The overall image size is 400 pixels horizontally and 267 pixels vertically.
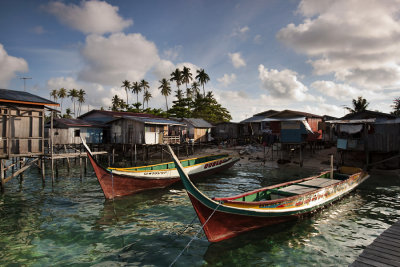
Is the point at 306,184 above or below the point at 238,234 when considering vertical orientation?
above

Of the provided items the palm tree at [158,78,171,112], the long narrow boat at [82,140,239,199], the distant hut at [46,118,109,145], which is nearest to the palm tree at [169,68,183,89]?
the palm tree at [158,78,171,112]

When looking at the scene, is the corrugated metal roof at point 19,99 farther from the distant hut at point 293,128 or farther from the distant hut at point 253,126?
the distant hut at point 253,126

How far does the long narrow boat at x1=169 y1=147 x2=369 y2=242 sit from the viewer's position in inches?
287

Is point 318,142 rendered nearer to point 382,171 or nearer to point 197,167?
point 382,171

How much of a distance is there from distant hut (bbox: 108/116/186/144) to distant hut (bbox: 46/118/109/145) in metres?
2.14

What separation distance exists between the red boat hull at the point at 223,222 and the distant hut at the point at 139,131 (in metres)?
22.2

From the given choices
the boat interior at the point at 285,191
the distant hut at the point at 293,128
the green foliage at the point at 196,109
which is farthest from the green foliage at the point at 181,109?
the boat interior at the point at 285,191

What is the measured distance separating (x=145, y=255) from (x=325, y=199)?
355 inches

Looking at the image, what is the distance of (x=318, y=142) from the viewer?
1253 inches

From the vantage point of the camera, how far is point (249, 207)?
7875mm

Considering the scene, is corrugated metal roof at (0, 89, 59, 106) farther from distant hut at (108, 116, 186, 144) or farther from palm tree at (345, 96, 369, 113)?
palm tree at (345, 96, 369, 113)

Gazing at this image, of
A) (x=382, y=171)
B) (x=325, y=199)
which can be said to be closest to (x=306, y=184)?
(x=325, y=199)

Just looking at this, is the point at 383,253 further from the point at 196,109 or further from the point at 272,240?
the point at 196,109

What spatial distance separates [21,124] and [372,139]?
2850 centimetres
